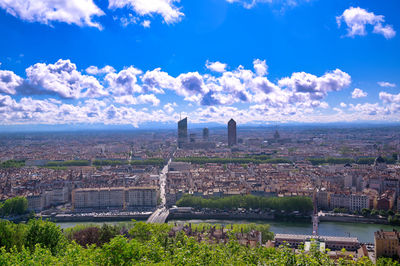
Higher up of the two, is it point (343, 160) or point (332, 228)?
point (343, 160)

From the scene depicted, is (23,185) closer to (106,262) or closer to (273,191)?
(273,191)

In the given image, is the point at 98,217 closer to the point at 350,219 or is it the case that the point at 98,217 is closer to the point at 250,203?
the point at 250,203

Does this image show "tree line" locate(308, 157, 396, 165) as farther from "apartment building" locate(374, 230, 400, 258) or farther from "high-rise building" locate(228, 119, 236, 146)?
"apartment building" locate(374, 230, 400, 258)

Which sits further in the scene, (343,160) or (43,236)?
(343,160)

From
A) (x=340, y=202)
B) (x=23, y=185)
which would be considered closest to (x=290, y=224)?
(x=340, y=202)

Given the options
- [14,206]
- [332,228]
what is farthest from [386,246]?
[14,206]

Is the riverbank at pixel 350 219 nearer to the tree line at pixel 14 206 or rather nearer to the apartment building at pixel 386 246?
the apartment building at pixel 386 246

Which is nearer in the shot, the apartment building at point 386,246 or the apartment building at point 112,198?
the apartment building at point 386,246

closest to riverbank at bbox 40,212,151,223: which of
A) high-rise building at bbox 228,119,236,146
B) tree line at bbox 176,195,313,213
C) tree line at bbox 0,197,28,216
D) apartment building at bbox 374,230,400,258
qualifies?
tree line at bbox 0,197,28,216

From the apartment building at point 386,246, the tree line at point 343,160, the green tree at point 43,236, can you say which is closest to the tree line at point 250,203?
the apartment building at point 386,246
